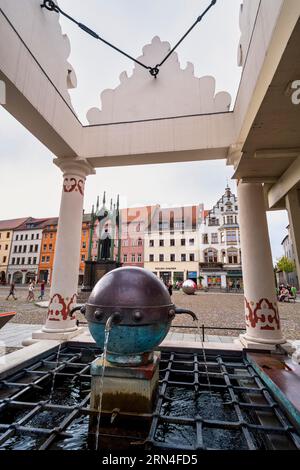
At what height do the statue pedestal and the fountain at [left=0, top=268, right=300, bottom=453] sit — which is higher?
the statue pedestal

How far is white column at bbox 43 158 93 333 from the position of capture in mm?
5180

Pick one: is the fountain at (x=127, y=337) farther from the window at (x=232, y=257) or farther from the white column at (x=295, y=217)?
the window at (x=232, y=257)

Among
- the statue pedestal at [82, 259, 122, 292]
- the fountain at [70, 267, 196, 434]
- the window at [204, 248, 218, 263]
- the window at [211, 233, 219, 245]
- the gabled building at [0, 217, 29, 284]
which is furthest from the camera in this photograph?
the gabled building at [0, 217, 29, 284]

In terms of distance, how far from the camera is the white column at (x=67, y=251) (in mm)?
5180

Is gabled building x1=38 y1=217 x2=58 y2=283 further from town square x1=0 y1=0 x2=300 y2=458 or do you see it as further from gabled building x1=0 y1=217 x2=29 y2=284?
town square x1=0 y1=0 x2=300 y2=458

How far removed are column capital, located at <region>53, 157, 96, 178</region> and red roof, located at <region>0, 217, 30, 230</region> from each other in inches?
2182

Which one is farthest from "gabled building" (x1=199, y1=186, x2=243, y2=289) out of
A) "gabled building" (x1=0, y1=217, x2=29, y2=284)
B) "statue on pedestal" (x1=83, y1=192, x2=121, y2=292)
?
"gabled building" (x1=0, y1=217, x2=29, y2=284)

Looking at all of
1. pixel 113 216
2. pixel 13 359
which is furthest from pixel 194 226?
pixel 13 359

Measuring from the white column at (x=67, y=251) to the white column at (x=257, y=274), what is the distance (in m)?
3.91

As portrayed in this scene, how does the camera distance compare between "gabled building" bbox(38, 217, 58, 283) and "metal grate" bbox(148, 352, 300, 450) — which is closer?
"metal grate" bbox(148, 352, 300, 450)

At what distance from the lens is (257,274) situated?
182 inches

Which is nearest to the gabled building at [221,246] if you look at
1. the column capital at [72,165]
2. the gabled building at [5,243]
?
the column capital at [72,165]

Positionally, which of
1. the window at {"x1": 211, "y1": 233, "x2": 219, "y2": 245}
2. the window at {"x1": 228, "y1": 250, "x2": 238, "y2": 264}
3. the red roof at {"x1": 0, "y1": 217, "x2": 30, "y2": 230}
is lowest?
the window at {"x1": 228, "y1": 250, "x2": 238, "y2": 264}
